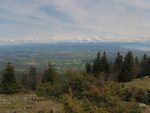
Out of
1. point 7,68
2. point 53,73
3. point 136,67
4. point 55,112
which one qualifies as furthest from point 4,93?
point 136,67

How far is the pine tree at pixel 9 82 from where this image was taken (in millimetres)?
49031

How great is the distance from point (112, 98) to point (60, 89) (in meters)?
6.06

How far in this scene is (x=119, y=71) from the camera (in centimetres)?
6122

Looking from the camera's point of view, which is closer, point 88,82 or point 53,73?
point 88,82

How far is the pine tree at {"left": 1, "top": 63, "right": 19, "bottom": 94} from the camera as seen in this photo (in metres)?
49.0

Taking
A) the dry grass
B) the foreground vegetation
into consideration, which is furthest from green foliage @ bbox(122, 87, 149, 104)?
the dry grass

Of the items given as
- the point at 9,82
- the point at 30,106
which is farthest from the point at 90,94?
the point at 9,82

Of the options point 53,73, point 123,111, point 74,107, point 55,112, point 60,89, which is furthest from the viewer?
point 53,73

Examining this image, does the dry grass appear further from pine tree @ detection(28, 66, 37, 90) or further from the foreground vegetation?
pine tree @ detection(28, 66, 37, 90)

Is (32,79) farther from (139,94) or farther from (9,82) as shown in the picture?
(139,94)

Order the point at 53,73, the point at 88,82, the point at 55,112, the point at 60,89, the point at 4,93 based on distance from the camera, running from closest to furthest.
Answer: the point at 88,82, the point at 60,89, the point at 55,112, the point at 4,93, the point at 53,73

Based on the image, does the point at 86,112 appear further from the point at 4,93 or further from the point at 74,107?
the point at 4,93

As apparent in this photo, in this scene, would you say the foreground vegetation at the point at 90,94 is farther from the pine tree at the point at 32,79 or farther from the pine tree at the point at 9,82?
the pine tree at the point at 32,79

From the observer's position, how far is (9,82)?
49781 mm
